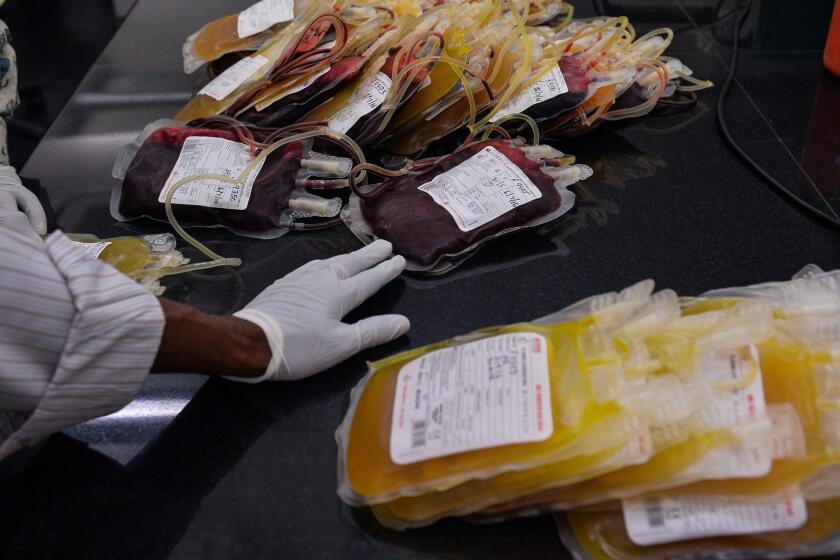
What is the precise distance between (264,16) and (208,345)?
0.79 metres

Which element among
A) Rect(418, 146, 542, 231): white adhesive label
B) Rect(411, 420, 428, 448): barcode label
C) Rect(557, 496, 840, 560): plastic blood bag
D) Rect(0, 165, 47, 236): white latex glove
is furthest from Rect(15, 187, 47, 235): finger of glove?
Rect(557, 496, 840, 560): plastic blood bag

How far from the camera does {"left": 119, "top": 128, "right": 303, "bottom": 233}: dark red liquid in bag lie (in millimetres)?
1162

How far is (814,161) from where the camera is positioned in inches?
51.2

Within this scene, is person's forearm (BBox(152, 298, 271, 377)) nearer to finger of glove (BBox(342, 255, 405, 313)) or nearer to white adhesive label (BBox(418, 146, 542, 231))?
finger of glove (BBox(342, 255, 405, 313))

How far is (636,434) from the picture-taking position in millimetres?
724

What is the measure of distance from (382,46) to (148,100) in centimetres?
51

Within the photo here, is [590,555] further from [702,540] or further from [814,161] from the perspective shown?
[814,161]

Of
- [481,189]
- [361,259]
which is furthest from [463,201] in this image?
[361,259]

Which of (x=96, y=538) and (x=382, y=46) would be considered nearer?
(x=96, y=538)

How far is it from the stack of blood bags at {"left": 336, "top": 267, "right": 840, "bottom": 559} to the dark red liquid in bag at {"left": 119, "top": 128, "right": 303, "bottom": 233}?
44cm

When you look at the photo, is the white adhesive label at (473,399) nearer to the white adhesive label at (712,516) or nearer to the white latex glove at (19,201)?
the white adhesive label at (712,516)

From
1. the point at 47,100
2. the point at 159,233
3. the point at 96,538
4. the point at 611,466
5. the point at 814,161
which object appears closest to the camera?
the point at 611,466

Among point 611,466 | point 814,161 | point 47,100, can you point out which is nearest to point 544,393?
point 611,466

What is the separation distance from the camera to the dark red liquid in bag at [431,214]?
1089 mm
